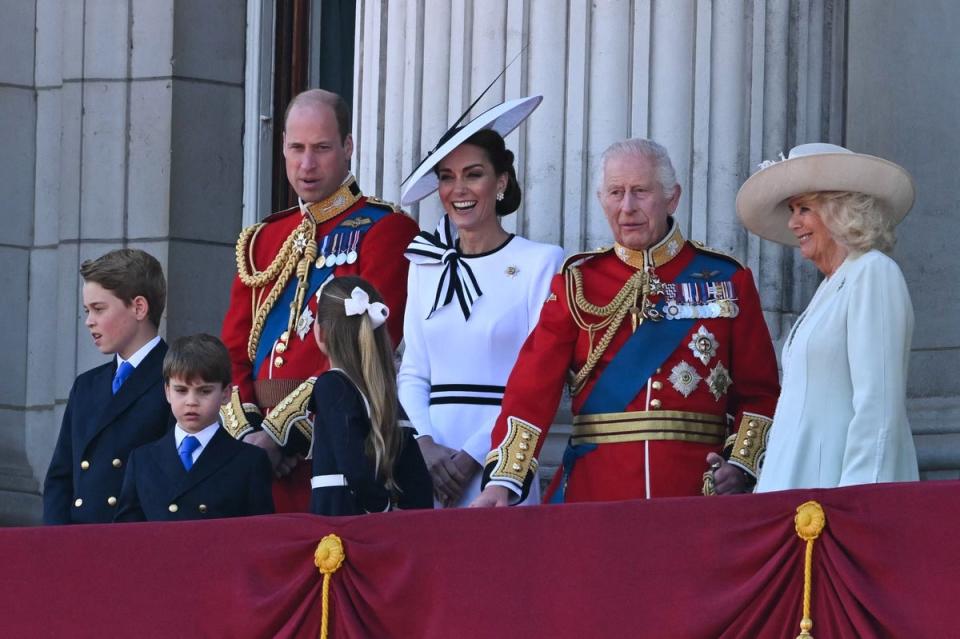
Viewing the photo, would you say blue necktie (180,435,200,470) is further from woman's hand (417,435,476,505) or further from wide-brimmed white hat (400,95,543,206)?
wide-brimmed white hat (400,95,543,206)

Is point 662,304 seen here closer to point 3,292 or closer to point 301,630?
point 301,630

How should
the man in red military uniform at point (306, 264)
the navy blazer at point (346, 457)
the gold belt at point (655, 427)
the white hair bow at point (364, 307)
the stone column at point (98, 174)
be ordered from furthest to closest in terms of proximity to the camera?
the stone column at point (98, 174) < the man in red military uniform at point (306, 264) < the gold belt at point (655, 427) < the white hair bow at point (364, 307) < the navy blazer at point (346, 457)

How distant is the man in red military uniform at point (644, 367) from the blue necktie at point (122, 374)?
3.93ft

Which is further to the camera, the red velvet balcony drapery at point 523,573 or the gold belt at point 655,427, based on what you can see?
the gold belt at point 655,427

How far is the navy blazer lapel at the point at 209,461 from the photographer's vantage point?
6.26 metres

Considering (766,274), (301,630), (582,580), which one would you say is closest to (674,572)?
(582,580)

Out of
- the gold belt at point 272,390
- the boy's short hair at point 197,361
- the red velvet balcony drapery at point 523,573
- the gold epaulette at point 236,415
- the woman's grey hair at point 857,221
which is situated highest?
the woman's grey hair at point 857,221

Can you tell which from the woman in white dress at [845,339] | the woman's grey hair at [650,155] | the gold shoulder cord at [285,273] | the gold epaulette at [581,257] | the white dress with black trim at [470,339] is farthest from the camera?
the gold shoulder cord at [285,273]

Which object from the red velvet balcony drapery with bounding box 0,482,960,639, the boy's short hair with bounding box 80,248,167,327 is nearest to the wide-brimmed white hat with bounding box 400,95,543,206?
the boy's short hair with bounding box 80,248,167,327

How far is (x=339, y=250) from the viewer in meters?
6.83

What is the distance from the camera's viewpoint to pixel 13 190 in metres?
10.1

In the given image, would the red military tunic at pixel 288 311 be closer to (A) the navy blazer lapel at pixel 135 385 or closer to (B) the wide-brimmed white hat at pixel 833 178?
(A) the navy blazer lapel at pixel 135 385

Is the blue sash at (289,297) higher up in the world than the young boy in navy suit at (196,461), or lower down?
higher up

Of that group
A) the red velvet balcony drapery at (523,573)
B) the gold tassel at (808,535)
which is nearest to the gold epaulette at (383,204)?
the red velvet balcony drapery at (523,573)
